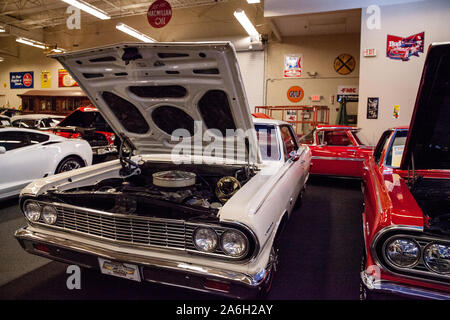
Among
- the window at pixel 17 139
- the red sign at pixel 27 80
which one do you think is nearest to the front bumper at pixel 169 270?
the window at pixel 17 139

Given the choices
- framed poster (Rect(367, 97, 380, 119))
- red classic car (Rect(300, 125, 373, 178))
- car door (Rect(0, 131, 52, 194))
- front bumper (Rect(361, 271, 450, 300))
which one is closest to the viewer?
front bumper (Rect(361, 271, 450, 300))

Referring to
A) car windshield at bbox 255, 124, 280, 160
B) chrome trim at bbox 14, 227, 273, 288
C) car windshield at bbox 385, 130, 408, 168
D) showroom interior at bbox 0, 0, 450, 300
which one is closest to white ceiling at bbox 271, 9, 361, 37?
showroom interior at bbox 0, 0, 450, 300

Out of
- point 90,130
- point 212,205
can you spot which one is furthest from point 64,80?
point 212,205

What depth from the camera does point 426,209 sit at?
204cm

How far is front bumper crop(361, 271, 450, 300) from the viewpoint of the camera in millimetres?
1438

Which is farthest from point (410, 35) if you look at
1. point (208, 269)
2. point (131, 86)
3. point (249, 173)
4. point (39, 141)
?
point (39, 141)

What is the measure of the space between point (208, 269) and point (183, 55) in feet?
4.49

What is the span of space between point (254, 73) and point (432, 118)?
10981 millimetres

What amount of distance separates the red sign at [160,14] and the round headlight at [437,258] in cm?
757

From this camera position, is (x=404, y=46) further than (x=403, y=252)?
Yes

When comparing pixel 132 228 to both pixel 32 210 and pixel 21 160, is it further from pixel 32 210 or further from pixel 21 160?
pixel 21 160

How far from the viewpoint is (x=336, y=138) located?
19.5 feet

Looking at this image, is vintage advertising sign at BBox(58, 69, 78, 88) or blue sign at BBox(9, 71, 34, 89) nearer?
vintage advertising sign at BBox(58, 69, 78, 88)

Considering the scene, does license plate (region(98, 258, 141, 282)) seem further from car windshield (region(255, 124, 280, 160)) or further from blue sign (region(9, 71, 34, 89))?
blue sign (region(9, 71, 34, 89))
